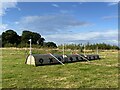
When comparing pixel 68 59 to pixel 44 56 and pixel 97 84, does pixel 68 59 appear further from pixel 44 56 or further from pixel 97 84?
pixel 97 84

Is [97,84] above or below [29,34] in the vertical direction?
below

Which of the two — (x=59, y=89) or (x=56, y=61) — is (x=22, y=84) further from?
(x=56, y=61)

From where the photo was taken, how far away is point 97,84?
8391 millimetres

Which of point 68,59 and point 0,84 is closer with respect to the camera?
point 0,84

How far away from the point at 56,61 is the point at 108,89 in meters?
10.3

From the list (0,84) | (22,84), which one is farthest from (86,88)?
(0,84)

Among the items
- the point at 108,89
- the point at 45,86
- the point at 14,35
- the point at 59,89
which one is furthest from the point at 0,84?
the point at 14,35

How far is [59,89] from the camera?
755 cm

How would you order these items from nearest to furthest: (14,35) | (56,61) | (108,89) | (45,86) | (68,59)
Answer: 1. (108,89)
2. (45,86)
3. (56,61)
4. (68,59)
5. (14,35)

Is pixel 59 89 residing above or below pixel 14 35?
below

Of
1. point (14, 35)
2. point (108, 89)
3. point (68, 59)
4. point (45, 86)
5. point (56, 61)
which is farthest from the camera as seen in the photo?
point (14, 35)

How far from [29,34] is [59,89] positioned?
188ft

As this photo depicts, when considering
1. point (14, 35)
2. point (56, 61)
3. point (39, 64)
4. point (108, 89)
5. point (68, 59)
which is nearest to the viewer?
point (108, 89)

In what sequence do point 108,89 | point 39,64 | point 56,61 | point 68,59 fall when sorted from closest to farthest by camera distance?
point 108,89 → point 39,64 → point 56,61 → point 68,59
